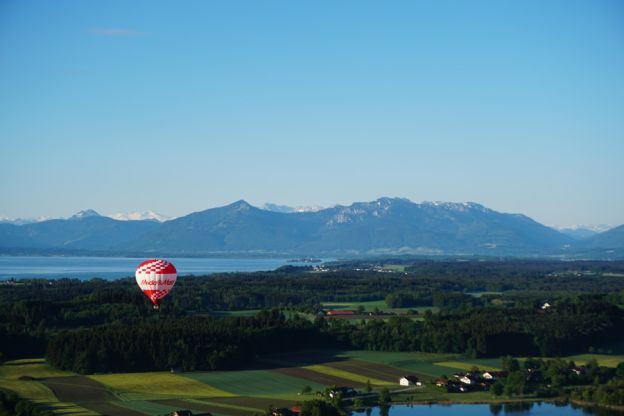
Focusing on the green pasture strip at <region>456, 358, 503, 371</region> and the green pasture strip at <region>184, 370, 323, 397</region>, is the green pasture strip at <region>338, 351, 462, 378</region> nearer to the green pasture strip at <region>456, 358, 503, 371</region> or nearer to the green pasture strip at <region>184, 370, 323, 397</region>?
the green pasture strip at <region>456, 358, 503, 371</region>

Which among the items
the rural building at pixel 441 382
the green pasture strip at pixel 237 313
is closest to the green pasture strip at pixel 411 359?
the rural building at pixel 441 382

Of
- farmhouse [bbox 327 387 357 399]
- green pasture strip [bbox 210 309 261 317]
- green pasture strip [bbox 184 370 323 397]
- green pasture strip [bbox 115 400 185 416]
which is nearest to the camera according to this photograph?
green pasture strip [bbox 115 400 185 416]

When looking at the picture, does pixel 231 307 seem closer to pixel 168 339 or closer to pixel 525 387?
pixel 168 339

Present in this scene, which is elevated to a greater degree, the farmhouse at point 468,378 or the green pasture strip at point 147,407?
the farmhouse at point 468,378

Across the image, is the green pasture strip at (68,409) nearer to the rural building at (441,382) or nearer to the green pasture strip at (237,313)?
the rural building at (441,382)

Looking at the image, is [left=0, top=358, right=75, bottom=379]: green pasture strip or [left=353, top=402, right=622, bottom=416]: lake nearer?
[left=353, top=402, right=622, bottom=416]: lake

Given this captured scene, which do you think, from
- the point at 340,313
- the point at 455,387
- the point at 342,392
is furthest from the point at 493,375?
the point at 340,313

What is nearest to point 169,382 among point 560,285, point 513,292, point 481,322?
point 481,322

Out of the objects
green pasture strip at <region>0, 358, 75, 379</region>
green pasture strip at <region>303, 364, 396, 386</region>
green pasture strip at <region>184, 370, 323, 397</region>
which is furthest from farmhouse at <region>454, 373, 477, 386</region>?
green pasture strip at <region>0, 358, 75, 379</region>
